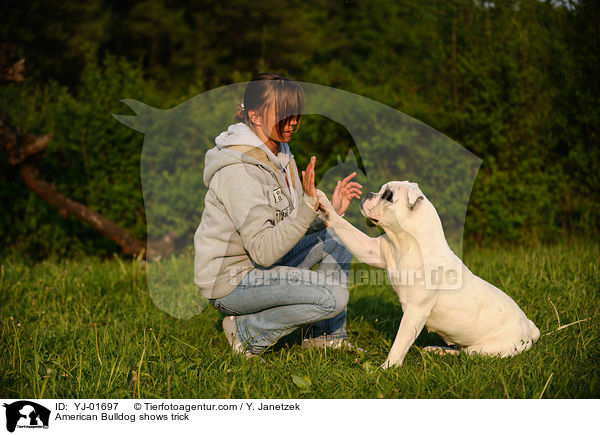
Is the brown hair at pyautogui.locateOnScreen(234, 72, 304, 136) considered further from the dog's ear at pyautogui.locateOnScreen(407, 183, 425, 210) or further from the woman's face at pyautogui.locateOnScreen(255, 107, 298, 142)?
the dog's ear at pyautogui.locateOnScreen(407, 183, 425, 210)

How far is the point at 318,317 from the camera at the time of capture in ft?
10.5

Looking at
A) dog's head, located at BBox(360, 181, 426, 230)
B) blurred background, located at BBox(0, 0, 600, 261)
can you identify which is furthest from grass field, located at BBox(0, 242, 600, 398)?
blurred background, located at BBox(0, 0, 600, 261)

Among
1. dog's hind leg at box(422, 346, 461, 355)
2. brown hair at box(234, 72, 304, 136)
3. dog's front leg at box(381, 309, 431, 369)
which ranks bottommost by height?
dog's hind leg at box(422, 346, 461, 355)

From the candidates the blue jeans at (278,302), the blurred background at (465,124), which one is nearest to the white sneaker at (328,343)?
the blue jeans at (278,302)

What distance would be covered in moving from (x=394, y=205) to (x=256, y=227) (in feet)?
2.75

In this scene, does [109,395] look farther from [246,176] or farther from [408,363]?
[408,363]

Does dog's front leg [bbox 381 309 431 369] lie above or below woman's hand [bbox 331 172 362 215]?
below

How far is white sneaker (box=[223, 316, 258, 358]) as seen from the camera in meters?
3.31

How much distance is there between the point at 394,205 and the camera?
3004 mm

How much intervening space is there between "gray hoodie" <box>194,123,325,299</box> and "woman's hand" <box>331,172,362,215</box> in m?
0.16

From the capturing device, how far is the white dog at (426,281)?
118 inches

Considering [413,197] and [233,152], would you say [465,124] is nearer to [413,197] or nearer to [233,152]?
[413,197]
